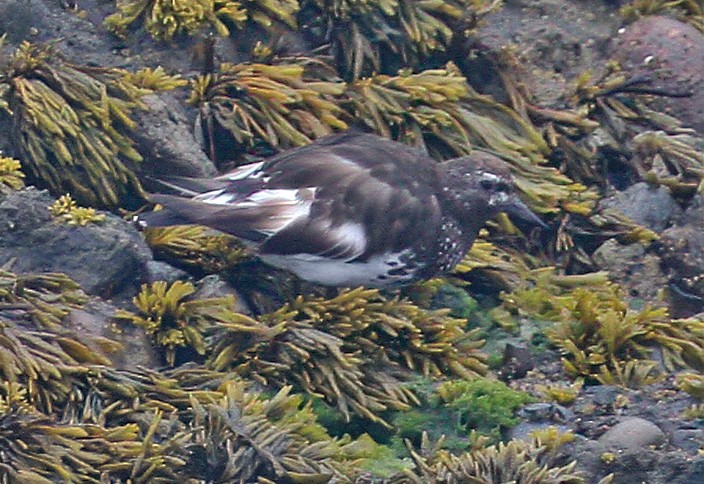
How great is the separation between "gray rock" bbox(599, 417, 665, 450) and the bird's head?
1801 millimetres

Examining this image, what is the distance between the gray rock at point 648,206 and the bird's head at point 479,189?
1243 mm

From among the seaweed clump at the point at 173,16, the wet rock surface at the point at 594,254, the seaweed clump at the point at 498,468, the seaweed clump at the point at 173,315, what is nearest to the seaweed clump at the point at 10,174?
the wet rock surface at the point at 594,254

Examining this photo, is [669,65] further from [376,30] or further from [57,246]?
[57,246]

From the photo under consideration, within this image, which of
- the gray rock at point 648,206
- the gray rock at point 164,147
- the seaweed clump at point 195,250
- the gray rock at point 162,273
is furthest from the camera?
the gray rock at point 648,206

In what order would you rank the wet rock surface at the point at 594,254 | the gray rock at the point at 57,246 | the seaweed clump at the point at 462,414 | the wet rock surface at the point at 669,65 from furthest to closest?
the wet rock surface at the point at 669,65 → the gray rock at the point at 57,246 → the seaweed clump at the point at 462,414 → the wet rock surface at the point at 594,254

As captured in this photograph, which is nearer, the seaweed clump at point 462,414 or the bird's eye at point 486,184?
the seaweed clump at point 462,414

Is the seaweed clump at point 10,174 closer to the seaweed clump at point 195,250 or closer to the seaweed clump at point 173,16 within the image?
the seaweed clump at point 195,250

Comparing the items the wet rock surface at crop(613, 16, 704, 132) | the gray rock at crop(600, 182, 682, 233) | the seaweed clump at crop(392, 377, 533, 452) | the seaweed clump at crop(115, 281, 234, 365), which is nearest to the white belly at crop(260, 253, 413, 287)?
the seaweed clump at crop(115, 281, 234, 365)

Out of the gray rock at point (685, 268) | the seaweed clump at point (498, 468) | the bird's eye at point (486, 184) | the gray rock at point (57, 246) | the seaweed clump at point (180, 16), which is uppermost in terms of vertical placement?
the seaweed clump at point (180, 16)

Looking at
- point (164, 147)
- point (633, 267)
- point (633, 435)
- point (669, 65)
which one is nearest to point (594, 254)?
point (633, 267)

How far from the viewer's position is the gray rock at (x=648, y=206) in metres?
8.82

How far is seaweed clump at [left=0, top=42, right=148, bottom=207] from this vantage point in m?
7.71

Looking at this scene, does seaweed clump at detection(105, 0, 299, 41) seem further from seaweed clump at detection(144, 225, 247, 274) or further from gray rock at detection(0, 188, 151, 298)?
gray rock at detection(0, 188, 151, 298)

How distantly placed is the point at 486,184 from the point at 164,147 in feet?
6.39
